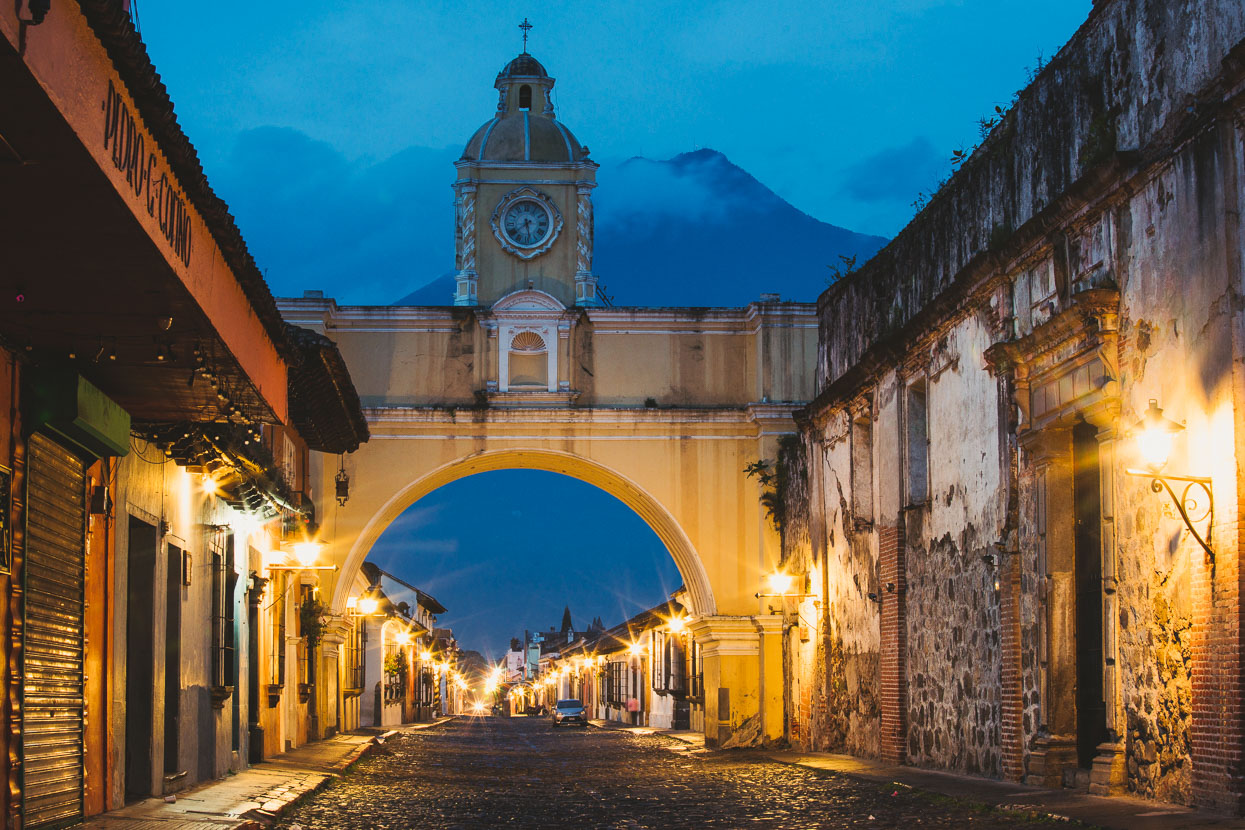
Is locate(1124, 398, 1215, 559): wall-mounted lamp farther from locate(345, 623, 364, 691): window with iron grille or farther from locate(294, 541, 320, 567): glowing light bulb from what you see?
locate(345, 623, 364, 691): window with iron grille

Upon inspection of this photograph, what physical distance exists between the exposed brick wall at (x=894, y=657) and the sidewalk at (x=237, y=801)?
19.7ft

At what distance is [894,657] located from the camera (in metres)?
16.5

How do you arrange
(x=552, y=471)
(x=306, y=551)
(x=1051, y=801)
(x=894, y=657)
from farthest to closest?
(x=552, y=471) < (x=306, y=551) < (x=894, y=657) < (x=1051, y=801)

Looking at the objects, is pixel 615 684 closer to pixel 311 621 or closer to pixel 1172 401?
pixel 311 621

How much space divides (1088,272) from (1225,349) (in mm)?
2371

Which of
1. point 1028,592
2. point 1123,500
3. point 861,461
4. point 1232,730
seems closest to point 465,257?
point 861,461

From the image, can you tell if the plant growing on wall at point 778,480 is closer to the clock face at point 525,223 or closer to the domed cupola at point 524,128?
the clock face at point 525,223

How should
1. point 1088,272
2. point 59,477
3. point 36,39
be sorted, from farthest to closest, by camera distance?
point 1088,272
point 59,477
point 36,39

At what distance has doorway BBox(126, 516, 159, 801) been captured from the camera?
11.2 m

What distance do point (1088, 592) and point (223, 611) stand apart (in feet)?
26.9

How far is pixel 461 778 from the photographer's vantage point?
52.2 feet

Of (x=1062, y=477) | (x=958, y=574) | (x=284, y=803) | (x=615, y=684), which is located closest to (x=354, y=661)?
(x=958, y=574)

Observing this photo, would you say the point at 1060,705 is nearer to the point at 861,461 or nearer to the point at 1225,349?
the point at 1225,349

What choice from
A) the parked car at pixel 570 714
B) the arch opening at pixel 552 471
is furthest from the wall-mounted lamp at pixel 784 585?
the parked car at pixel 570 714
